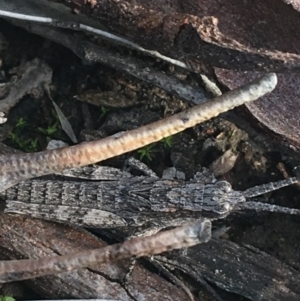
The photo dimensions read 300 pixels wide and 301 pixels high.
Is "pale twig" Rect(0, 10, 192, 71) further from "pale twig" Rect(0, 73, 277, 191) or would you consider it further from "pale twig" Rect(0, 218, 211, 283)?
"pale twig" Rect(0, 218, 211, 283)

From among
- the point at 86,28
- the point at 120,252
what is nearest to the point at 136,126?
the point at 86,28

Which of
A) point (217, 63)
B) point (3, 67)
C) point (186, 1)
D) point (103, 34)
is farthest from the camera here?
point (3, 67)

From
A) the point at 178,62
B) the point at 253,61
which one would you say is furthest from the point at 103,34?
the point at 253,61

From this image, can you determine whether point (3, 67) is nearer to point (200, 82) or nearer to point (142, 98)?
point (142, 98)

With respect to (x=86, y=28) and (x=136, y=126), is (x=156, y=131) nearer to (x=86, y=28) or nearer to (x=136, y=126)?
(x=86, y=28)

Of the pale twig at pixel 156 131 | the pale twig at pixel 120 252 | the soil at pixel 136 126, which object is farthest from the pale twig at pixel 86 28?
the pale twig at pixel 120 252

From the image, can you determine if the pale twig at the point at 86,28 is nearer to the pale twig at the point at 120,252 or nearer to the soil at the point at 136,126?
the soil at the point at 136,126

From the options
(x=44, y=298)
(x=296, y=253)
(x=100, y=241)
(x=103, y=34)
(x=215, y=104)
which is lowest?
(x=44, y=298)
